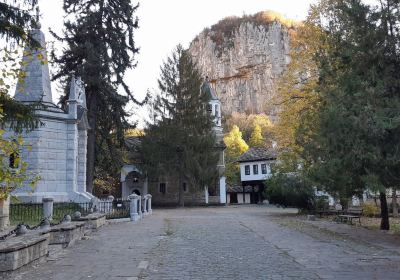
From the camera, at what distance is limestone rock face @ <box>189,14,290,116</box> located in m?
121

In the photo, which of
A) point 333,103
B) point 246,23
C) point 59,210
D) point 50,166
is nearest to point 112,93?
point 50,166

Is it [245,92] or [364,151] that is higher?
[245,92]

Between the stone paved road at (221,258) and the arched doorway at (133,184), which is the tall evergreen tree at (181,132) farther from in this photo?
the stone paved road at (221,258)

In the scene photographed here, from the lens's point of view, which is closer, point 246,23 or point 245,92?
point 245,92

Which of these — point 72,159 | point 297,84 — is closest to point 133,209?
point 72,159

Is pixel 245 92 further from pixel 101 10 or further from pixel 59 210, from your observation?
pixel 59 210

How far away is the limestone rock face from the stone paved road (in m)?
106

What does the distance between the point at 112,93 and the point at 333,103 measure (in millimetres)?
22068

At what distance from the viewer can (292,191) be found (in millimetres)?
27766

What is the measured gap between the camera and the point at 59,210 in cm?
2077

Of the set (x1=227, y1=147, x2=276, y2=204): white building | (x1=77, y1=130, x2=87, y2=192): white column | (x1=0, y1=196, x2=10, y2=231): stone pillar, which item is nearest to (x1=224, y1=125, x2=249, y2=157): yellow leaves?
(x1=227, y1=147, x2=276, y2=204): white building

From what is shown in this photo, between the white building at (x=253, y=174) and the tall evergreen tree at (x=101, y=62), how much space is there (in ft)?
87.5

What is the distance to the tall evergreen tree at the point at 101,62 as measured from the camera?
31.9 metres

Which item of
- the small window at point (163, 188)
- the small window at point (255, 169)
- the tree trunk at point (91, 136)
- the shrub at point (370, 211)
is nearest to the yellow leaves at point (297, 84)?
the shrub at point (370, 211)
